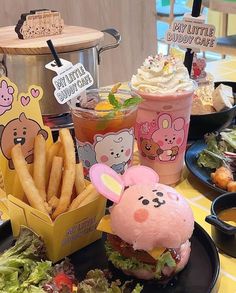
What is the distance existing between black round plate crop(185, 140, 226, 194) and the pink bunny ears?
27 centimetres

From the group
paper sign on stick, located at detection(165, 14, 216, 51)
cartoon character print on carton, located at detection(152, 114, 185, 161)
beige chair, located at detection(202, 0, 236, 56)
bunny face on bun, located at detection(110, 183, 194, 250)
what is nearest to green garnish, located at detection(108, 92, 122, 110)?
cartoon character print on carton, located at detection(152, 114, 185, 161)

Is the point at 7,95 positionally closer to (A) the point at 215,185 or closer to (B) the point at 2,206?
(B) the point at 2,206

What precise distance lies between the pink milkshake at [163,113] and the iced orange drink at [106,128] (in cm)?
6

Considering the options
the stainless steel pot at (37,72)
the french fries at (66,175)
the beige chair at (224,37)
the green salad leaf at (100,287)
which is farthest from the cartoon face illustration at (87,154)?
the beige chair at (224,37)

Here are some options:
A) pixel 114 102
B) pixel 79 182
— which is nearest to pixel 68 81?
pixel 114 102

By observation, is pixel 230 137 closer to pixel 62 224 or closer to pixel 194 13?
pixel 194 13

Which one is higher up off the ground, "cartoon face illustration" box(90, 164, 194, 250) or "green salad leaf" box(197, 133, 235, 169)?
"cartoon face illustration" box(90, 164, 194, 250)

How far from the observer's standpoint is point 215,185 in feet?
3.22

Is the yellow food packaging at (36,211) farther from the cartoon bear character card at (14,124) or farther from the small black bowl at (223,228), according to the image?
the small black bowl at (223,228)

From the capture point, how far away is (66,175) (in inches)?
31.6

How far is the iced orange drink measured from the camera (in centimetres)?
90

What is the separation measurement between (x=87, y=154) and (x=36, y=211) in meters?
0.25

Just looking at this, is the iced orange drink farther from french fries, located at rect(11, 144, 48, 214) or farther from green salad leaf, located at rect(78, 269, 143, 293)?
green salad leaf, located at rect(78, 269, 143, 293)

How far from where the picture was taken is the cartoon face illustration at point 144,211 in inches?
26.5
